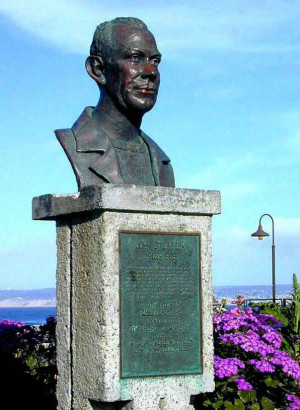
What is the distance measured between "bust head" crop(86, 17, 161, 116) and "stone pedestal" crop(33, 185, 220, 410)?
1.04m

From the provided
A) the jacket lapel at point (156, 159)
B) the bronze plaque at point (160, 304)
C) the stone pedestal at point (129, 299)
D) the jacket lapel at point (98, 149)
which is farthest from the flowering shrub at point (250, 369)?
the jacket lapel at point (98, 149)

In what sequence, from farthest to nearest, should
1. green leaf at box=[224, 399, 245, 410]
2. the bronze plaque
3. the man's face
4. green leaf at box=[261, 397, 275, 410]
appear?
1. green leaf at box=[261, 397, 275, 410]
2. green leaf at box=[224, 399, 245, 410]
3. the man's face
4. the bronze plaque

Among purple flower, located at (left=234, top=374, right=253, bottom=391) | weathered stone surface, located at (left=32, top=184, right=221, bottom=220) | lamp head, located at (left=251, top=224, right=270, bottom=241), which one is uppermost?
lamp head, located at (left=251, top=224, right=270, bottom=241)

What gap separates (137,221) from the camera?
7090mm

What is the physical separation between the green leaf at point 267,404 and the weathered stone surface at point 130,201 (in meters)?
2.58

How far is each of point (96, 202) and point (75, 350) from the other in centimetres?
133

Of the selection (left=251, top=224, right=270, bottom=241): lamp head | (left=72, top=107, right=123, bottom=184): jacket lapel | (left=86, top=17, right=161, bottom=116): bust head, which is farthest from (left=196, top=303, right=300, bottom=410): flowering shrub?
(left=251, top=224, right=270, bottom=241): lamp head

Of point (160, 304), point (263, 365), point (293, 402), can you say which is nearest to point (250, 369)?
point (263, 365)

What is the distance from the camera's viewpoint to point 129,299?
7.00 metres

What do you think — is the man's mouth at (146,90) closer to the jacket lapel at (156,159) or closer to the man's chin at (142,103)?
the man's chin at (142,103)

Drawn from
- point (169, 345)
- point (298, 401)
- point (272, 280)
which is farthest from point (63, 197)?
point (272, 280)

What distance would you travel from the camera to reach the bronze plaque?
6.99 m

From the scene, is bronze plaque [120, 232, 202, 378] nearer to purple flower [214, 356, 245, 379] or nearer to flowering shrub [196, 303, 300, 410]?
purple flower [214, 356, 245, 379]

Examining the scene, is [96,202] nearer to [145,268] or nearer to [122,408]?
[145,268]
